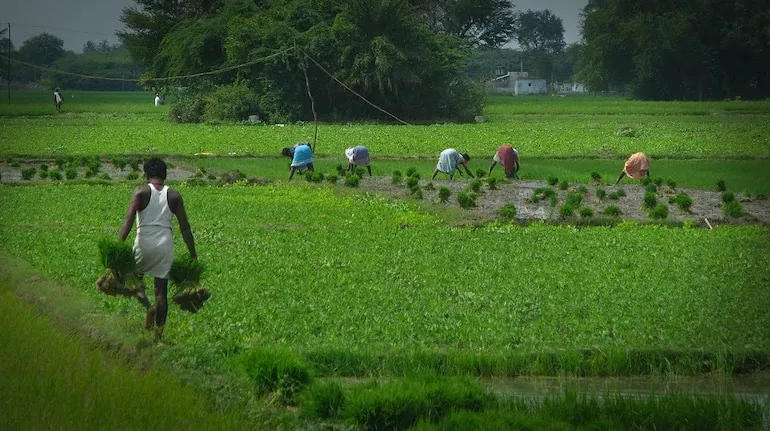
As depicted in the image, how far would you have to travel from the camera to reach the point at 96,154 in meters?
27.1

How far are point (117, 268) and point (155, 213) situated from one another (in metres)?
0.51

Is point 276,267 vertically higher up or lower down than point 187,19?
lower down

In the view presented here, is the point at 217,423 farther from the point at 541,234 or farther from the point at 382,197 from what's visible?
the point at 382,197

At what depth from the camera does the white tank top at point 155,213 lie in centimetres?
826

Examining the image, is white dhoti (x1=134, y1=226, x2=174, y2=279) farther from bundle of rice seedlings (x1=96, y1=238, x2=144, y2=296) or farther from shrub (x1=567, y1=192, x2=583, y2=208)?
shrub (x1=567, y1=192, x2=583, y2=208)

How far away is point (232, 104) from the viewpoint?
4269cm

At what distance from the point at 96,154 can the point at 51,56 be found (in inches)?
450

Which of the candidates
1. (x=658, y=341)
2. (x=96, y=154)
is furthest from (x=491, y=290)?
(x=96, y=154)

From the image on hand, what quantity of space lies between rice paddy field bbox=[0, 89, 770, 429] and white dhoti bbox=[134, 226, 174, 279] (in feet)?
1.77

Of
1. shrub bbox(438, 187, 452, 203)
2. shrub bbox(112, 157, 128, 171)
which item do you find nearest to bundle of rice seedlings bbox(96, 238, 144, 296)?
shrub bbox(438, 187, 452, 203)

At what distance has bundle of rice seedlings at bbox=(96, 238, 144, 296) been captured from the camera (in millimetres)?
8000

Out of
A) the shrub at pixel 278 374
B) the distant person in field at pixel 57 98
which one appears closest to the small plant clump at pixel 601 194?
the shrub at pixel 278 374

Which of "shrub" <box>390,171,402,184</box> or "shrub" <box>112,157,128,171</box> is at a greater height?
"shrub" <box>112,157,128,171</box>

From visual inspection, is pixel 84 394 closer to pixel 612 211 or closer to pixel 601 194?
pixel 612 211
